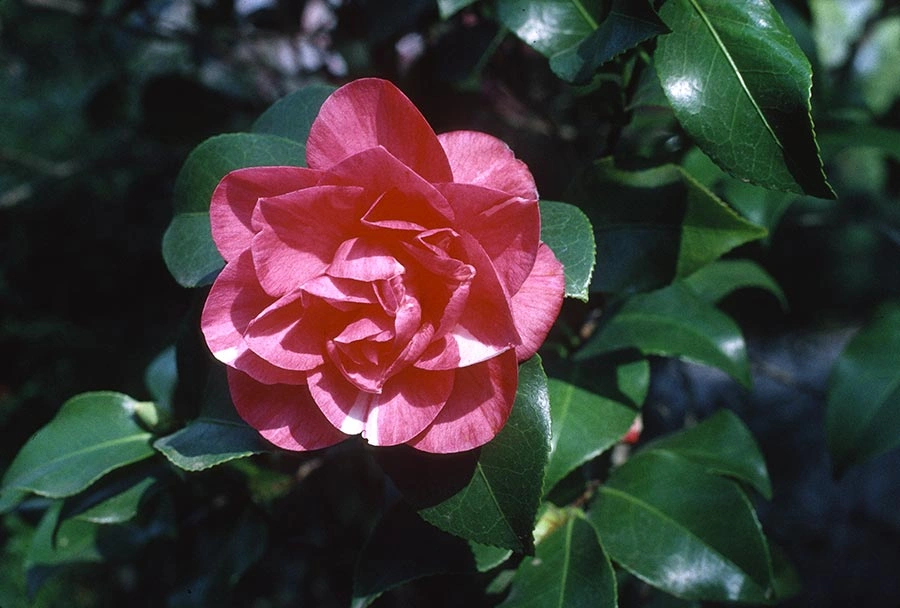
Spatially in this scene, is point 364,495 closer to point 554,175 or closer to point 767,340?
point 554,175

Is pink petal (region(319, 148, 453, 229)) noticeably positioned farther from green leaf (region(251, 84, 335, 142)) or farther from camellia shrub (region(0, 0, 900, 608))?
green leaf (region(251, 84, 335, 142))

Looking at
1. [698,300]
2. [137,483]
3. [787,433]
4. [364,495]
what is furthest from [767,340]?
[137,483]

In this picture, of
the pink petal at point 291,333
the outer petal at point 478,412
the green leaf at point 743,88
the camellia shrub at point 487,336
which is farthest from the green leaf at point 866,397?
the pink petal at point 291,333

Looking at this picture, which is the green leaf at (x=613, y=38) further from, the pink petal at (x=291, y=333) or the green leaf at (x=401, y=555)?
the green leaf at (x=401, y=555)

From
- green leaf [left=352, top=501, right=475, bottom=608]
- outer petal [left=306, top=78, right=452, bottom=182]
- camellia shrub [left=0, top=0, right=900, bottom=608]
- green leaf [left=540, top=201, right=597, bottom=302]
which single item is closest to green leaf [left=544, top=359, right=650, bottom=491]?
camellia shrub [left=0, top=0, right=900, bottom=608]

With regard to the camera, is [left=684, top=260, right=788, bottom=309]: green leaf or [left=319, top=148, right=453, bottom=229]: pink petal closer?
[left=319, top=148, right=453, bottom=229]: pink petal
